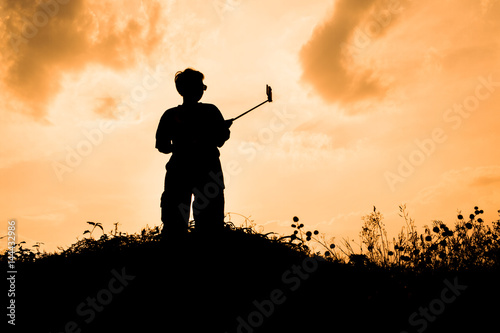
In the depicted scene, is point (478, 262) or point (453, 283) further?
point (478, 262)

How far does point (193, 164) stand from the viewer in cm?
551

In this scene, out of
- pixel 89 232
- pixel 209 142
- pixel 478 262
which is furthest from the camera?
pixel 89 232

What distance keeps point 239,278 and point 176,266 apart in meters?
0.94

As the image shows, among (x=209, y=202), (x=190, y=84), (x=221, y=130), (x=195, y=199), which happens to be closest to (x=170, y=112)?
(x=190, y=84)

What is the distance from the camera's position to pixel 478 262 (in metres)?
5.93

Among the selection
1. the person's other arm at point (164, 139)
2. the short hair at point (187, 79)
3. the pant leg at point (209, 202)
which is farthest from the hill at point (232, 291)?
the short hair at point (187, 79)

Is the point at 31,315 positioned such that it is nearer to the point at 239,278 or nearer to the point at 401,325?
the point at 239,278

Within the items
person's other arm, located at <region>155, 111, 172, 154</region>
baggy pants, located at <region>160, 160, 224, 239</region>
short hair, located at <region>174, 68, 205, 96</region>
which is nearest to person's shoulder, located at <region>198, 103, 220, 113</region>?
short hair, located at <region>174, 68, 205, 96</region>

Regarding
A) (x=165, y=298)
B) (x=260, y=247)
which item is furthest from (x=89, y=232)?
(x=260, y=247)

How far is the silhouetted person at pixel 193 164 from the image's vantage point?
17.9 ft

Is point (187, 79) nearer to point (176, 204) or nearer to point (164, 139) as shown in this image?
point (164, 139)

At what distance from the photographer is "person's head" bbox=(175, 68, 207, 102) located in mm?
5625

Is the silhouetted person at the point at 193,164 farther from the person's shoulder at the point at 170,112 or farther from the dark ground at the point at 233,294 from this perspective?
the dark ground at the point at 233,294

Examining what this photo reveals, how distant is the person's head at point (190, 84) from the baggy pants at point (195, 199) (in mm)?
1135
